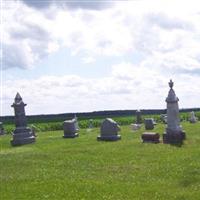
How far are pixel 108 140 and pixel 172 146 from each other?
19.8ft

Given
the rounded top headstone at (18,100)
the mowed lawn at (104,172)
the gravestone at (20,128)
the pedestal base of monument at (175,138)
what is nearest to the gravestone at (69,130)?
the gravestone at (20,128)

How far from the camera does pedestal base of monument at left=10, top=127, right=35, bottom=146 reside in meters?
37.4

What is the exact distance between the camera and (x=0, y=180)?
70.2 feet

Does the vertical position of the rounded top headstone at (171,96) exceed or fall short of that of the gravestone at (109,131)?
it exceeds it

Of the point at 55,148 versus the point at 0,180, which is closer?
the point at 0,180

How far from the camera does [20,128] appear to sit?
38500 millimetres

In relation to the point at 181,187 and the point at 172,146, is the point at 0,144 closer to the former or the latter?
the point at 172,146

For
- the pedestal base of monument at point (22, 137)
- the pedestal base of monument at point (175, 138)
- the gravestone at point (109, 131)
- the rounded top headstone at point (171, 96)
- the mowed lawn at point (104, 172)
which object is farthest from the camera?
the pedestal base of monument at point (22, 137)

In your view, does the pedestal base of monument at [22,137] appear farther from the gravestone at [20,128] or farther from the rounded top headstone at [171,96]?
the rounded top headstone at [171,96]

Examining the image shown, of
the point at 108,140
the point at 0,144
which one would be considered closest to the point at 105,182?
the point at 108,140

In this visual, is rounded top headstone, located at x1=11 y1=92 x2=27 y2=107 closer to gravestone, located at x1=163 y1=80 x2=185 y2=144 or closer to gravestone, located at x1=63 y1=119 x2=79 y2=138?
gravestone, located at x1=63 y1=119 x2=79 y2=138

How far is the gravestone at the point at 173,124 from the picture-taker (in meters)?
32.0

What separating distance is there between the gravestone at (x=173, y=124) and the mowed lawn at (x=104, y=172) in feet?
2.20

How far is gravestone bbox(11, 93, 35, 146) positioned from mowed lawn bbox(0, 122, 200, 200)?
6809 mm
